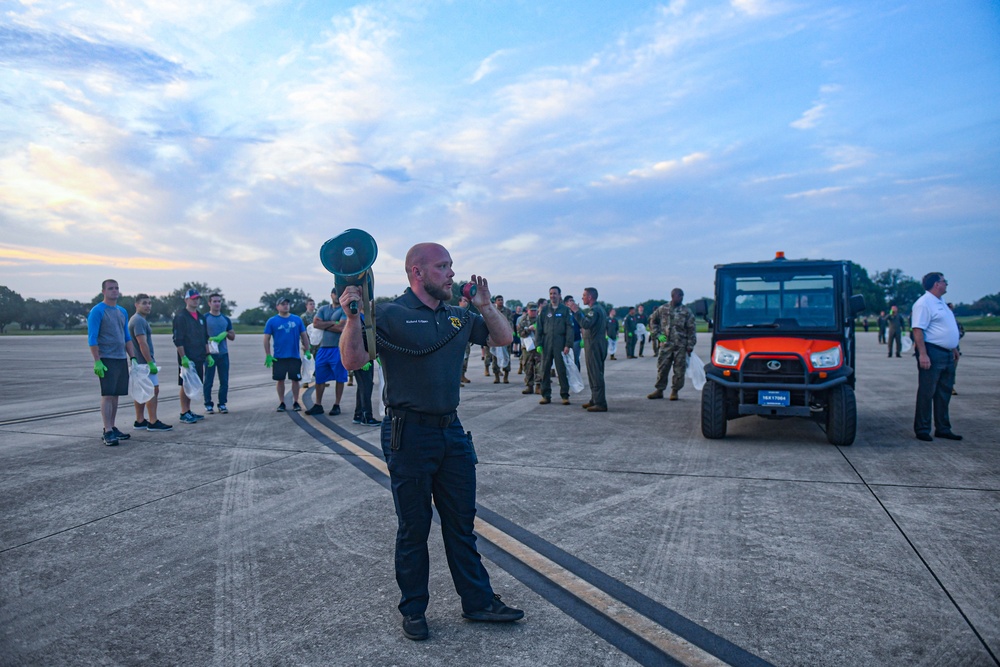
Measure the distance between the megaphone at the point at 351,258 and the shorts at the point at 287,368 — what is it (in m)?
7.87

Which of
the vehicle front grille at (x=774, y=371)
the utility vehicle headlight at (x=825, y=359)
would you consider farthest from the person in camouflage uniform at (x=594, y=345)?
the utility vehicle headlight at (x=825, y=359)

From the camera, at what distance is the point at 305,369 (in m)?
11.5

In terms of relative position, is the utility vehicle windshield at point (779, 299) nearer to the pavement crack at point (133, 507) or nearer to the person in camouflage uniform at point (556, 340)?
the person in camouflage uniform at point (556, 340)

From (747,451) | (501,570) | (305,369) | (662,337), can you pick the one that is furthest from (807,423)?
(305,369)

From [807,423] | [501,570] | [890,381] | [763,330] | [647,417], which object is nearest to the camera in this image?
[501,570]

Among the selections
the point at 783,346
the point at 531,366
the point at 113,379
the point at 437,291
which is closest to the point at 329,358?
the point at 113,379

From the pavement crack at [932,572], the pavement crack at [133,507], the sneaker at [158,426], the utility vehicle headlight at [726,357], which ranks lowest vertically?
the pavement crack at [932,572]

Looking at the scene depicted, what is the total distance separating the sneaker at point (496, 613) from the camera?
3.14m

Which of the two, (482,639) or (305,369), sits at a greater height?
(305,369)

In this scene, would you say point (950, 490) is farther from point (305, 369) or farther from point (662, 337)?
point (305, 369)

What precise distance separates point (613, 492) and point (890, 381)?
38.9 ft

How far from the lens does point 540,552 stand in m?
4.07

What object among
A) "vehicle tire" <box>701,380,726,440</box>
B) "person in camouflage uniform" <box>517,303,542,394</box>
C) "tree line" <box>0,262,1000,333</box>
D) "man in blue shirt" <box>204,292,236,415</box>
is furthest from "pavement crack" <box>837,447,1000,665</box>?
"tree line" <box>0,262,1000,333</box>

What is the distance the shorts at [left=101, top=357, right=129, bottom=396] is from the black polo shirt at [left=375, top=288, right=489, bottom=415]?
6.20 metres
